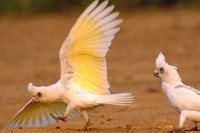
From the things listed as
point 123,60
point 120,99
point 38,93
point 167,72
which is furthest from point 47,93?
point 123,60

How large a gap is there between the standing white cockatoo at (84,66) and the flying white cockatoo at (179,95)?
0.69 meters

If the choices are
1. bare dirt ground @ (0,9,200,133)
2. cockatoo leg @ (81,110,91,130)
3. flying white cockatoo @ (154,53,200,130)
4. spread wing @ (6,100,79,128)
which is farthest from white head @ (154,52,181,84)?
spread wing @ (6,100,79,128)

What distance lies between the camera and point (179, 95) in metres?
9.24

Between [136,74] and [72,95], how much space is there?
740 centimetres

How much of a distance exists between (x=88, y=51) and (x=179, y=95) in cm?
129

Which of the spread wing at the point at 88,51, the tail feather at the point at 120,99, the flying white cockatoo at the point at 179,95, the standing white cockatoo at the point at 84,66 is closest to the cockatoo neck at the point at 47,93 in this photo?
the standing white cockatoo at the point at 84,66

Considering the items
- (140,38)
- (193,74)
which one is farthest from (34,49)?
(193,74)

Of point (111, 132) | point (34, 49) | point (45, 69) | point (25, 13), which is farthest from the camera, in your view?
point (25, 13)

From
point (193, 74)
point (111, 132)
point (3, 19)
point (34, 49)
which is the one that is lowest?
point (111, 132)

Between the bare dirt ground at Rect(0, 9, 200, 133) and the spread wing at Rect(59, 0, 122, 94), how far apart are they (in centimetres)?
61

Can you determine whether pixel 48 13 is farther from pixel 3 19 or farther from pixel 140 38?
pixel 140 38

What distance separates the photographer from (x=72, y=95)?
9680 mm

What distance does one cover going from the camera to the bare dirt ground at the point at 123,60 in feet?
36.2

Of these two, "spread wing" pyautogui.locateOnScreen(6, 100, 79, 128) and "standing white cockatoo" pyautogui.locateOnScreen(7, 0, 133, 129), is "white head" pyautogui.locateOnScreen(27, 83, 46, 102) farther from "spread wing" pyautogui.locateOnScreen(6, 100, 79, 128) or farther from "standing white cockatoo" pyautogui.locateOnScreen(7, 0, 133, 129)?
"spread wing" pyautogui.locateOnScreen(6, 100, 79, 128)
